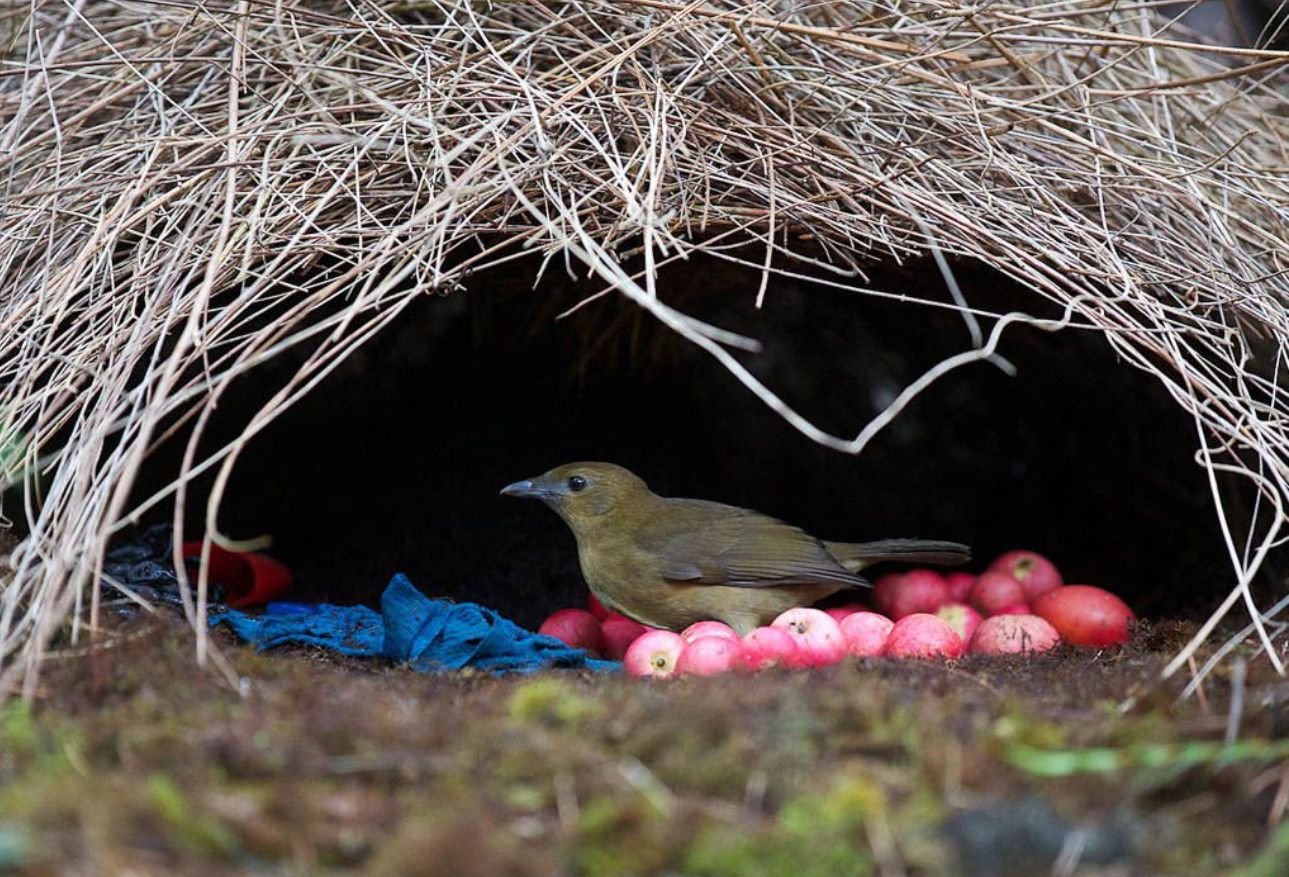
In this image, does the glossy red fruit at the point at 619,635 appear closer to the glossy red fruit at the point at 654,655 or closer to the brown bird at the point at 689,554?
the brown bird at the point at 689,554

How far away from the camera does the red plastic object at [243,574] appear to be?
4.82 meters

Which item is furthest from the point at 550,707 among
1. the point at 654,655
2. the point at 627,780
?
the point at 654,655

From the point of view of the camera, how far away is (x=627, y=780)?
205cm

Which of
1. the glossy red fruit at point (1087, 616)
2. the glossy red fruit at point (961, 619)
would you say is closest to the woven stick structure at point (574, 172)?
the glossy red fruit at point (1087, 616)

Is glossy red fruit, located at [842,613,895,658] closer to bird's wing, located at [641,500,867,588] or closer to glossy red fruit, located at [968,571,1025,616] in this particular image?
bird's wing, located at [641,500,867,588]

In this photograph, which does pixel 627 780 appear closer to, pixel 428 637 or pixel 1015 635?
pixel 428 637

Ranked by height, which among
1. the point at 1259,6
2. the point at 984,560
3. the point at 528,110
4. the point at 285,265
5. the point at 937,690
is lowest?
the point at 984,560

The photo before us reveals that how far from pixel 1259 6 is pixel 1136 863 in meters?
5.25

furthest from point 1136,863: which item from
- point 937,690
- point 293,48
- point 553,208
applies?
point 293,48

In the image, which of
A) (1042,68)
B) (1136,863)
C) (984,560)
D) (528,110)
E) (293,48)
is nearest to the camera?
(1136,863)

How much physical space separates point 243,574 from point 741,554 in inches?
71.9

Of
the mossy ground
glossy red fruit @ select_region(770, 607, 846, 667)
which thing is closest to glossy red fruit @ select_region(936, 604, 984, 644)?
glossy red fruit @ select_region(770, 607, 846, 667)

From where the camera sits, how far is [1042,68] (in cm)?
464

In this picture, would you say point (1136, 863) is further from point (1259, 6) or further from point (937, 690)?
point (1259, 6)
